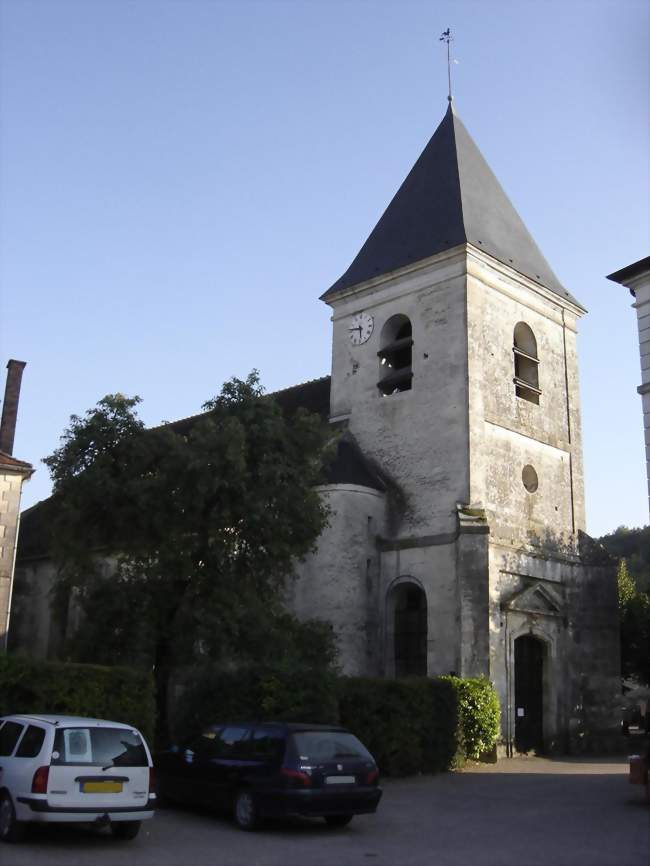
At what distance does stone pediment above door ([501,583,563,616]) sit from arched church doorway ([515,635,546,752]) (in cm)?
89

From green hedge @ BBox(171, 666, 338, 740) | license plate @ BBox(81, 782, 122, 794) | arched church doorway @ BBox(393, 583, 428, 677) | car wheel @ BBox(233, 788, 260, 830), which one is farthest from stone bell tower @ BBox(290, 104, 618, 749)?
license plate @ BBox(81, 782, 122, 794)

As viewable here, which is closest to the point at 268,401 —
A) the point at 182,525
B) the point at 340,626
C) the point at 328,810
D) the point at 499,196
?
the point at 182,525

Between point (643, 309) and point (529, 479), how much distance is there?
423 inches

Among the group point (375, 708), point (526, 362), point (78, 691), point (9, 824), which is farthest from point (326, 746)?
point (526, 362)

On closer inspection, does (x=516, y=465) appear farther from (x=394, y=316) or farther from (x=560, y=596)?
(x=394, y=316)

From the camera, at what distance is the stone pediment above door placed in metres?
24.6

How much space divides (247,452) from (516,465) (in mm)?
11034

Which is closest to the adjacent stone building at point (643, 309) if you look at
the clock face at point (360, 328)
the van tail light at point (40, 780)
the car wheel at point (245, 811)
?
the car wheel at point (245, 811)

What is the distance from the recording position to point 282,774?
11.6 meters

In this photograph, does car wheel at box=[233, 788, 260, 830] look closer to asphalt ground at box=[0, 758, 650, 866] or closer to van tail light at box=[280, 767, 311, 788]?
asphalt ground at box=[0, 758, 650, 866]

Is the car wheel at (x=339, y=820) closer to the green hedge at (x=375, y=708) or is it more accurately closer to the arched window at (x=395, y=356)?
the green hedge at (x=375, y=708)

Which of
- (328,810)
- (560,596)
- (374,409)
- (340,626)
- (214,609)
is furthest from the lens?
(374,409)

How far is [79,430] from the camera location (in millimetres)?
19469

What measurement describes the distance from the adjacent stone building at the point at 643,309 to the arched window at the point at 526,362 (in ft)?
35.7
